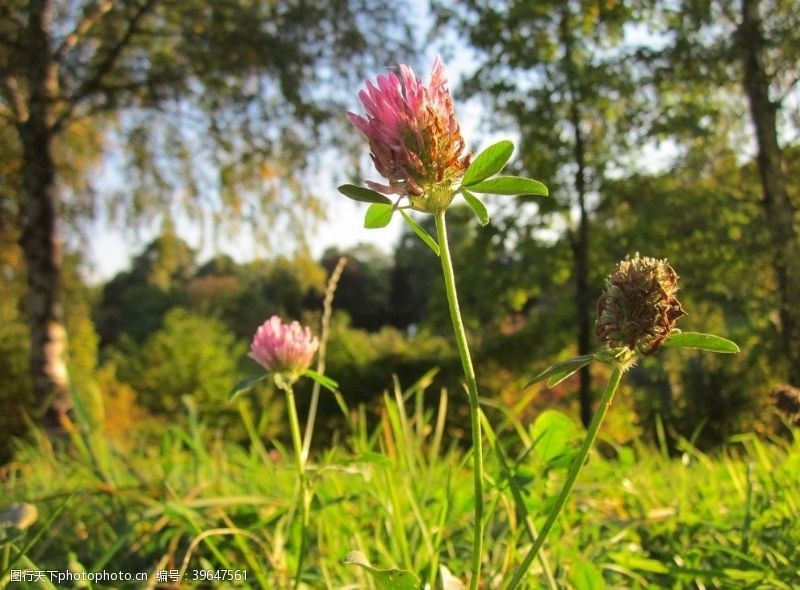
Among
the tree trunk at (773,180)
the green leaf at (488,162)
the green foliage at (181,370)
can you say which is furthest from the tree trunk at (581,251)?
the green leaf at (488,162)

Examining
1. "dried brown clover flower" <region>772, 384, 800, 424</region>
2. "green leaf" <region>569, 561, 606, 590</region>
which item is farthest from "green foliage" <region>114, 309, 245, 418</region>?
"green leaf" <region>569, 561, 606, 590</region>

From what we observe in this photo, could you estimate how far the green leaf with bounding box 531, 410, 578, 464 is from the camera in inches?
37.6

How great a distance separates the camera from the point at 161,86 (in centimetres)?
630

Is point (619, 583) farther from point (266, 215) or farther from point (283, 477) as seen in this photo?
point (266, 215)

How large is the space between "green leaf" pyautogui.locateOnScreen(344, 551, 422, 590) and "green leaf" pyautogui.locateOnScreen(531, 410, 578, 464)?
0.41m

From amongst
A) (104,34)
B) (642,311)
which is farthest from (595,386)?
(642,311)

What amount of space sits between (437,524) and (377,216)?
0.63 metres

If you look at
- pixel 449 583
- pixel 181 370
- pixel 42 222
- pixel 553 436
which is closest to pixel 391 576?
pixel 449 583

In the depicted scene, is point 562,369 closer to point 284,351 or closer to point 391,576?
point 391,576

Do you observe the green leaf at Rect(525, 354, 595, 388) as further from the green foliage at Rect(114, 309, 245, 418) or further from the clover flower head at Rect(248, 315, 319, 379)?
the green foliage at Rect(114, 309, 245, 418)

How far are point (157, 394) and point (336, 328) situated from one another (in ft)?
11.0

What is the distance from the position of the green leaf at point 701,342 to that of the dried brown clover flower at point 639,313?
1 centimetres

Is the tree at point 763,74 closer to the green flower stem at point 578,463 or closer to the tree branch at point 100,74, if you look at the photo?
the tree branch at point 100,74

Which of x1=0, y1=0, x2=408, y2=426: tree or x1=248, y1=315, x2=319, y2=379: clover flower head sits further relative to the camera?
x1=0, y1=0, x2=408, y2=426: tree
